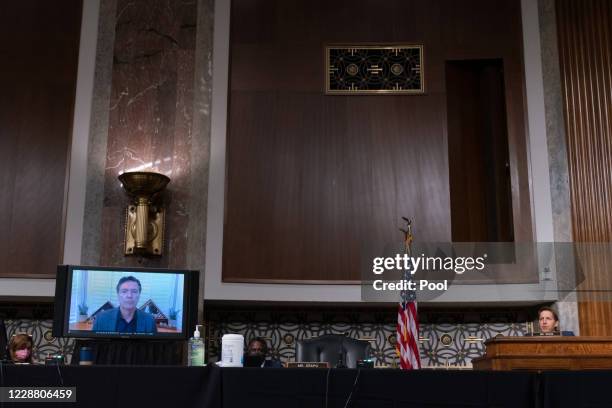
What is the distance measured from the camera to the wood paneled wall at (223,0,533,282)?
7938mm

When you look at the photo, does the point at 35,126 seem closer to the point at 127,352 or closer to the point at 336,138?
the point at 336,138

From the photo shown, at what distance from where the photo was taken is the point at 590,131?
7867 mm

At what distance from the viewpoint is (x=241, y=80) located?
8.30 meters

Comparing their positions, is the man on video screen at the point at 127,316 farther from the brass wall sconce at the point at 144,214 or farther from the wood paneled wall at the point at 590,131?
the wood paneled wall at the point at 590,131

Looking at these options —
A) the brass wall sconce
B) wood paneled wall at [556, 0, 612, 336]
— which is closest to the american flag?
wood paneled wall at [556, 0, 612, 336]

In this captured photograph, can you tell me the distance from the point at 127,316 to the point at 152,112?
2.86m

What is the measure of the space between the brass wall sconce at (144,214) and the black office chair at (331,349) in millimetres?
1854

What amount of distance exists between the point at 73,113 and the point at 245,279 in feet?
8.33

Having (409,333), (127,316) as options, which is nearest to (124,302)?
(127,316)

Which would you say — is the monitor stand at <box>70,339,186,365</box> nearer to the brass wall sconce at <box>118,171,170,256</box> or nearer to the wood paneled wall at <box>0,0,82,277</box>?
the brass wall sconce at <box>118,171,170,256</box>

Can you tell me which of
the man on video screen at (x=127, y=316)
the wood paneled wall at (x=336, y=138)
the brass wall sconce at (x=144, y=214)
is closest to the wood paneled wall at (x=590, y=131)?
the wood paneled wall at (x=336, y=138)

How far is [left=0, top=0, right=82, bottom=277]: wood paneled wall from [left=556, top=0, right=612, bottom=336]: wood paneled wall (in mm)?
5217

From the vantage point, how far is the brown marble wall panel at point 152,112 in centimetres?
788

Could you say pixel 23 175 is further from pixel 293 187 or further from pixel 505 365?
pixel 505 365
